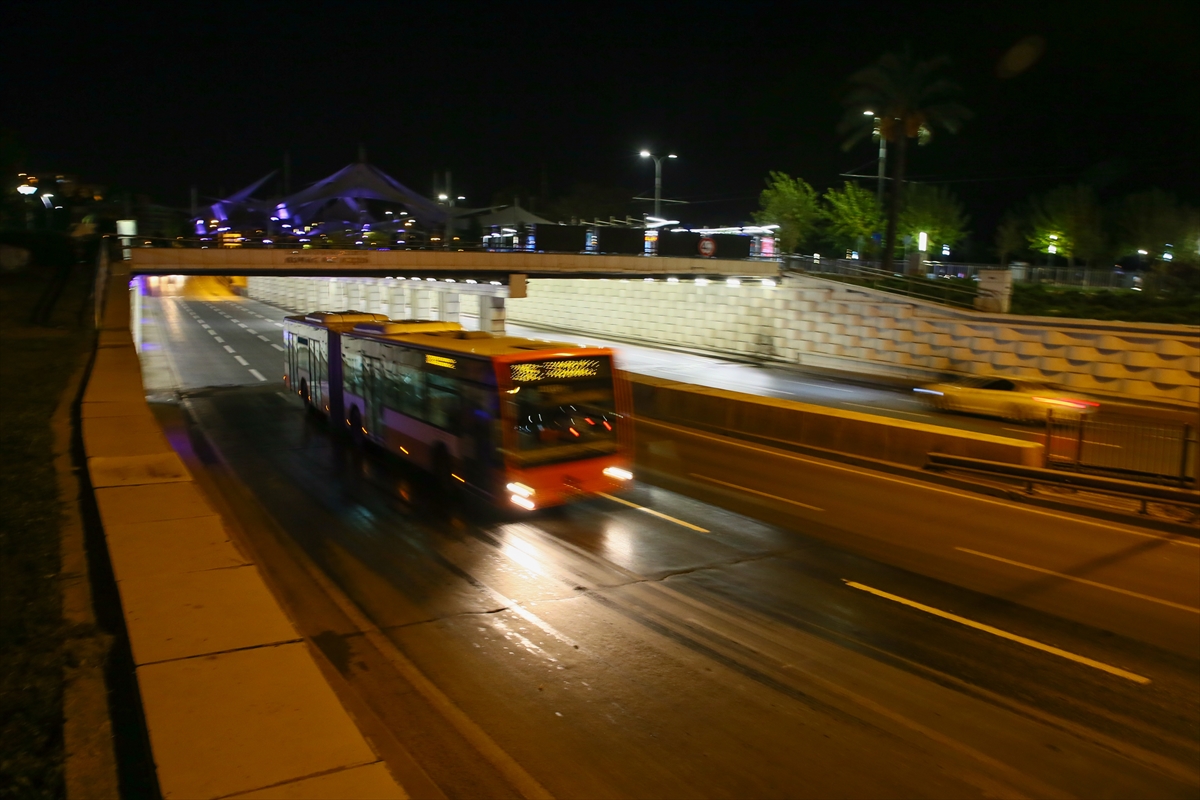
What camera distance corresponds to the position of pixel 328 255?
37.8 meters

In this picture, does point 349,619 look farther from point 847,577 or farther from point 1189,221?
point 1189,221

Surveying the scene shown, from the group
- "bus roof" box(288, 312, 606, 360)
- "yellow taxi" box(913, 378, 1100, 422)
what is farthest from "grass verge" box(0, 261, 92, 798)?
"yellow taxi" box(913, 378, 1100, 422)

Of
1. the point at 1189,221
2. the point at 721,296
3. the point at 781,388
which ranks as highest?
the point at 1189,221

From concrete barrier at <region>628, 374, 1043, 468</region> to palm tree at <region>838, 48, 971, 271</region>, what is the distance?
26.5 meters

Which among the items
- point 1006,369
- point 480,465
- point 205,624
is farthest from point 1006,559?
point 1006,369

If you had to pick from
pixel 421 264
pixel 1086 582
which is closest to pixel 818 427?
pixel 1086 582

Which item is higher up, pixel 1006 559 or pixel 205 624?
pixel 205 624

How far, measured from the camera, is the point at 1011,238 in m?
64.2

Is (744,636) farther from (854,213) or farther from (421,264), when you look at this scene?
(854,213)

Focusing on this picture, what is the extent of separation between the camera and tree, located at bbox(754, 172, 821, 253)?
6125 cm

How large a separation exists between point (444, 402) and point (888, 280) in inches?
1270

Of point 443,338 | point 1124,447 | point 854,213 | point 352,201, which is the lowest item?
point 1124,447

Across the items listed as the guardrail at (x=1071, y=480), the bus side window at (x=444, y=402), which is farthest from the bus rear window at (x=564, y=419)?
the guardrail at (x=1071, y=480)

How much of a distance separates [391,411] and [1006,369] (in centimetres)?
2575
